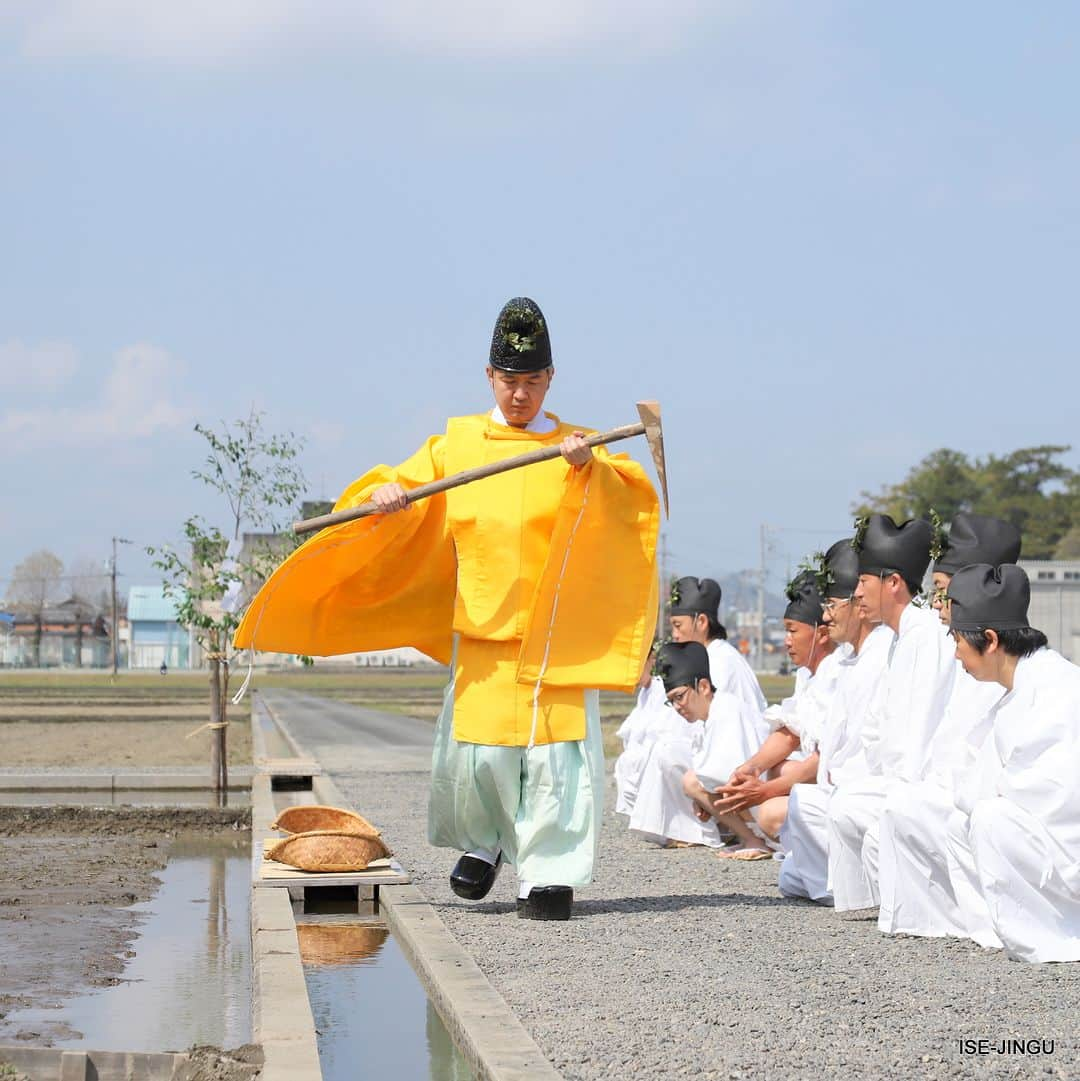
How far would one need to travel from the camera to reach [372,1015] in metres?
5.87

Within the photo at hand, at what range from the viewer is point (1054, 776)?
648cm

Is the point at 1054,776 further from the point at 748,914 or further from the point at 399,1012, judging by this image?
the point at 399,1012

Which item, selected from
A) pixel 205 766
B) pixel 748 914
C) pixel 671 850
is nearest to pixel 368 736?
pixel 205 766

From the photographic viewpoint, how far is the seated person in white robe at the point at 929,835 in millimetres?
7156

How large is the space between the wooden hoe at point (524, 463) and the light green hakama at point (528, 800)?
937mm

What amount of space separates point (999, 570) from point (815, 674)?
310cm

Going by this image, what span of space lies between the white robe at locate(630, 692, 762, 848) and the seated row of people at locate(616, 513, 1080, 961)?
2.26 feet

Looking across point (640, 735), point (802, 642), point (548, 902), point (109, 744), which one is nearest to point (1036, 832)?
point (548, 902)

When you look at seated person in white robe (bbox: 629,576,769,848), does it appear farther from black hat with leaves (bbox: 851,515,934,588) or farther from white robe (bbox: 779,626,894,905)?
black hat with leaves (bbox: 851,515,934,588)

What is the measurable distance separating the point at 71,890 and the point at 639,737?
15.9 feet

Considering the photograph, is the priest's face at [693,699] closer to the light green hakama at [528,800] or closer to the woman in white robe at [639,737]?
the woman in white robe at [639,737]

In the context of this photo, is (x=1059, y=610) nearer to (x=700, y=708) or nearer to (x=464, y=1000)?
(x=700, y=708)

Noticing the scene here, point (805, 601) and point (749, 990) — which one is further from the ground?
point (805, 601)

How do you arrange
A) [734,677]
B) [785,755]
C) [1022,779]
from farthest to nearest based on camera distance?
[734,677], [785,755], [1022,779]
